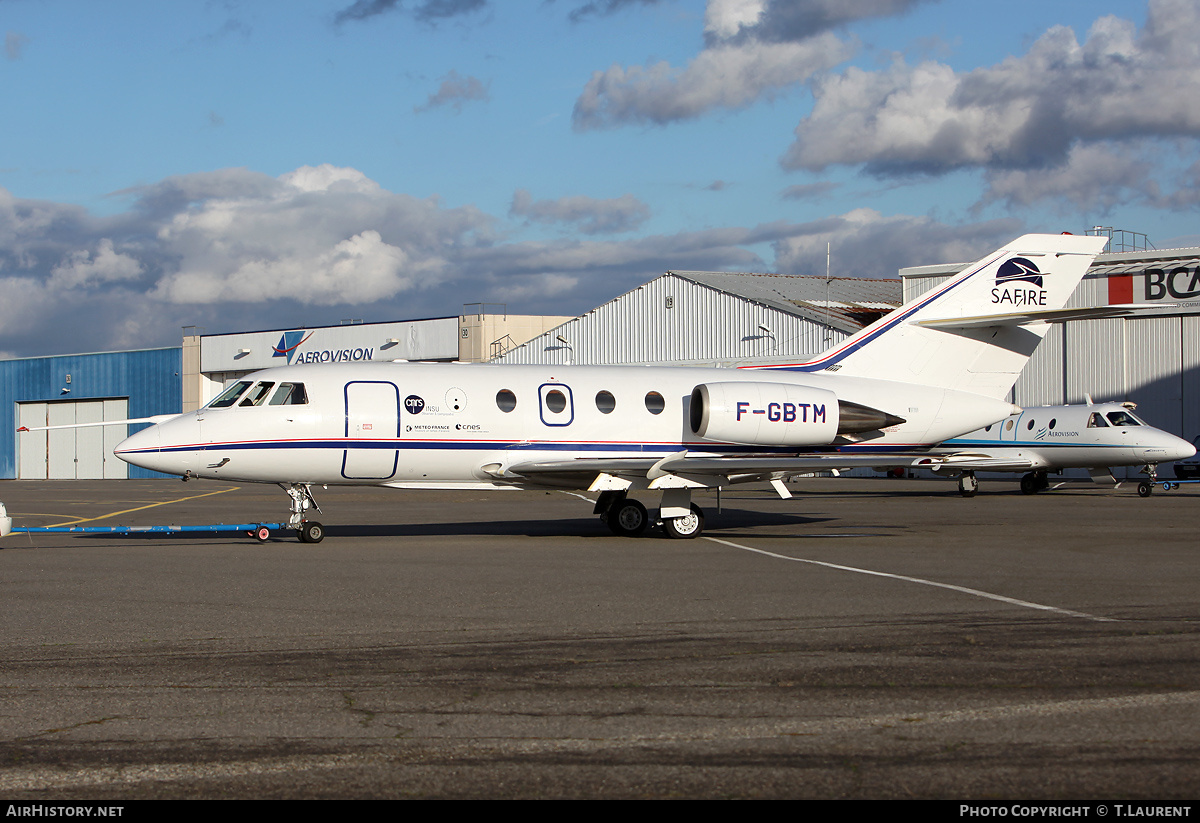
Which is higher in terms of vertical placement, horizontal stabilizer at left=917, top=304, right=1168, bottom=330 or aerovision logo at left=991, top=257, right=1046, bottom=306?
aerovision logo at left=991, top=257, right=1046, bottom=306

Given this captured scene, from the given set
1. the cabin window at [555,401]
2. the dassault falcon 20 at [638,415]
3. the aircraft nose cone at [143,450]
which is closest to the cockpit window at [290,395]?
the dassault falcon 20 at [638,415]

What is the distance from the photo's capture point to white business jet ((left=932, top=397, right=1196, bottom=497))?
32250 millimetres

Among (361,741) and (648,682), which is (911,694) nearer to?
(648,682)

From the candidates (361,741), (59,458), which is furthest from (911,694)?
(59,458)

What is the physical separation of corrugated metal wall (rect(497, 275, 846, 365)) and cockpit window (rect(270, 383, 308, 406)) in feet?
104

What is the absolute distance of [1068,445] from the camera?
3338cm

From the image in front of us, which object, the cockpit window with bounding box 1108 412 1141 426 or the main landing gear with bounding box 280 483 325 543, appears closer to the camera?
the main landing gear with bounding box 280 483 325 543

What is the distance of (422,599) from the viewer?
1109cm

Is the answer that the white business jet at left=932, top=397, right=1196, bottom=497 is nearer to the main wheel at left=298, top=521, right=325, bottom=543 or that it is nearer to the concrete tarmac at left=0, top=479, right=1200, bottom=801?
the concrete tarmac at left=0, top=479, right=1200, bottom=801

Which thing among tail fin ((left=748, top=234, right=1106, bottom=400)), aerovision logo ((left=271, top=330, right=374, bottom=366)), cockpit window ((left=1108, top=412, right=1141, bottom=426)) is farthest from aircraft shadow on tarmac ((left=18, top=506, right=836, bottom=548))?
aerovision logo ((left=271, top=330, right=374, bottom=366))

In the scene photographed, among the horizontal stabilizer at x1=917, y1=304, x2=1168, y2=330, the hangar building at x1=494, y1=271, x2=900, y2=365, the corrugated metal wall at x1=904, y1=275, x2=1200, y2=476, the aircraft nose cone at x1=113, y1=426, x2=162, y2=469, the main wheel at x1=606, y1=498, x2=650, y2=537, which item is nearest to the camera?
the aircraft nose cone at x1=113, y1=426, x2=162, y2=469

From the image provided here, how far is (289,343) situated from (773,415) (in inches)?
2146

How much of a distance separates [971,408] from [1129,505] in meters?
9.70
